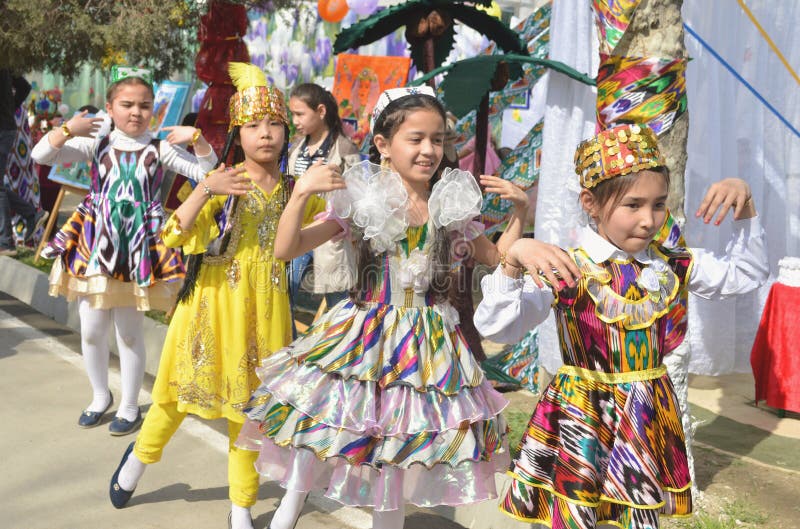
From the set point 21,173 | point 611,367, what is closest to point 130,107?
point 611,367

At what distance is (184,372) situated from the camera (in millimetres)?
3932

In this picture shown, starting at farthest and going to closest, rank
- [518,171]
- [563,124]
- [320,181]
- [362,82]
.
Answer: [362,82]
[518,171]
[563,124]
[320,181]

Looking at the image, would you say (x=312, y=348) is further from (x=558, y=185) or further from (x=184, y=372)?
(x=558, y=185)

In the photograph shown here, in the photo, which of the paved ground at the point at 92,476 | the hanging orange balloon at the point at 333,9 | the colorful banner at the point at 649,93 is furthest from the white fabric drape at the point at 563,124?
the hanging orange balloon at the point at 333,9

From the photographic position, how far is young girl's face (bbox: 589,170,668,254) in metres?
2.75

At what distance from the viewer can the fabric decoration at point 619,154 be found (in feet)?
9.04

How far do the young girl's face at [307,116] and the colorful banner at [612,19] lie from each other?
7.65 ft

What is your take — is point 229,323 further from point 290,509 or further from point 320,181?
point 320,181

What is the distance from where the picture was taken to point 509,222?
3.36 meters

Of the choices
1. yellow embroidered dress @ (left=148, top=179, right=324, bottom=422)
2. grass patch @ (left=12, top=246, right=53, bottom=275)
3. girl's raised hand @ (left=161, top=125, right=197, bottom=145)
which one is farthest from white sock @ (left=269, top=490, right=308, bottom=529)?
grass patch @ (left=12, top=246, right=53, bottom=275)

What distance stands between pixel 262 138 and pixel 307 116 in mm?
2397

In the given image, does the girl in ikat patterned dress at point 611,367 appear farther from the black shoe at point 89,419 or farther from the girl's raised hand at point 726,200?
the black shoe at point 89,419

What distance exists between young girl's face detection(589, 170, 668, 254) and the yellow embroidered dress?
1.57 m

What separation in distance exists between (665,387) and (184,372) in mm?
2118
